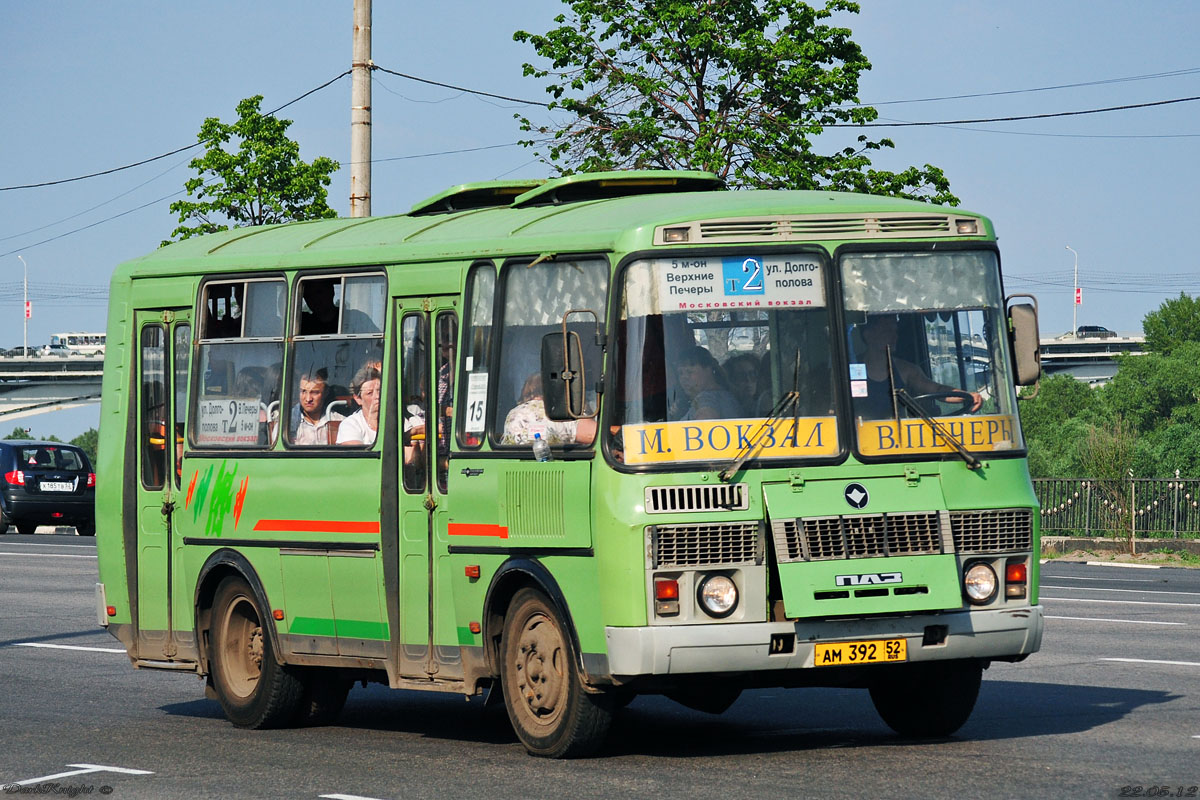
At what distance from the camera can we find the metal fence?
31.3m

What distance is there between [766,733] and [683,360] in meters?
2.40

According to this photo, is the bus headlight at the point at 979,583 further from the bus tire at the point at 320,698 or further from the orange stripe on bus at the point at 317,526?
the bus tire at the point at 320,698

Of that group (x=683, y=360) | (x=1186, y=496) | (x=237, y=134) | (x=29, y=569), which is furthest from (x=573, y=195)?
(x=237, y=134)

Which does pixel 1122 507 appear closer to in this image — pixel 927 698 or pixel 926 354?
pixel 927 698

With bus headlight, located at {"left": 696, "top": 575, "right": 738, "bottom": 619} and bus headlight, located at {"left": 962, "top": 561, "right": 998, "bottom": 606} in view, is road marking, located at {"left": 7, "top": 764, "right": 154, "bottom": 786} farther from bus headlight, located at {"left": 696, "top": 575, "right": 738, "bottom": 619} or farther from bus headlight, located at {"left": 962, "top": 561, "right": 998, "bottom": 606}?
bus headlight, located at {"left": 962, "top": 561, "right": 998, "bottom": 606}

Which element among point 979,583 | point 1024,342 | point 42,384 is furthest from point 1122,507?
point 42,384

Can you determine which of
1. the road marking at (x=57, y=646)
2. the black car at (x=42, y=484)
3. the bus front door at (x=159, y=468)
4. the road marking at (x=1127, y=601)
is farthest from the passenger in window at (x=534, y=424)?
the black car at (x=42, y=484)

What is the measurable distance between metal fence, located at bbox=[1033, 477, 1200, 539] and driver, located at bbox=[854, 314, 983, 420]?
2271 centimetres

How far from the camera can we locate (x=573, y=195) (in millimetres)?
11203

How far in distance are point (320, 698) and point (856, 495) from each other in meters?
4.04

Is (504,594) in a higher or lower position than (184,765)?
higher

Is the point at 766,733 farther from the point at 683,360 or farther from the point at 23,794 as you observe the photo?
the point at 23,794

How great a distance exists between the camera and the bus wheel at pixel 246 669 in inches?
458

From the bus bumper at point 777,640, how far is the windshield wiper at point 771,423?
2.33ft
